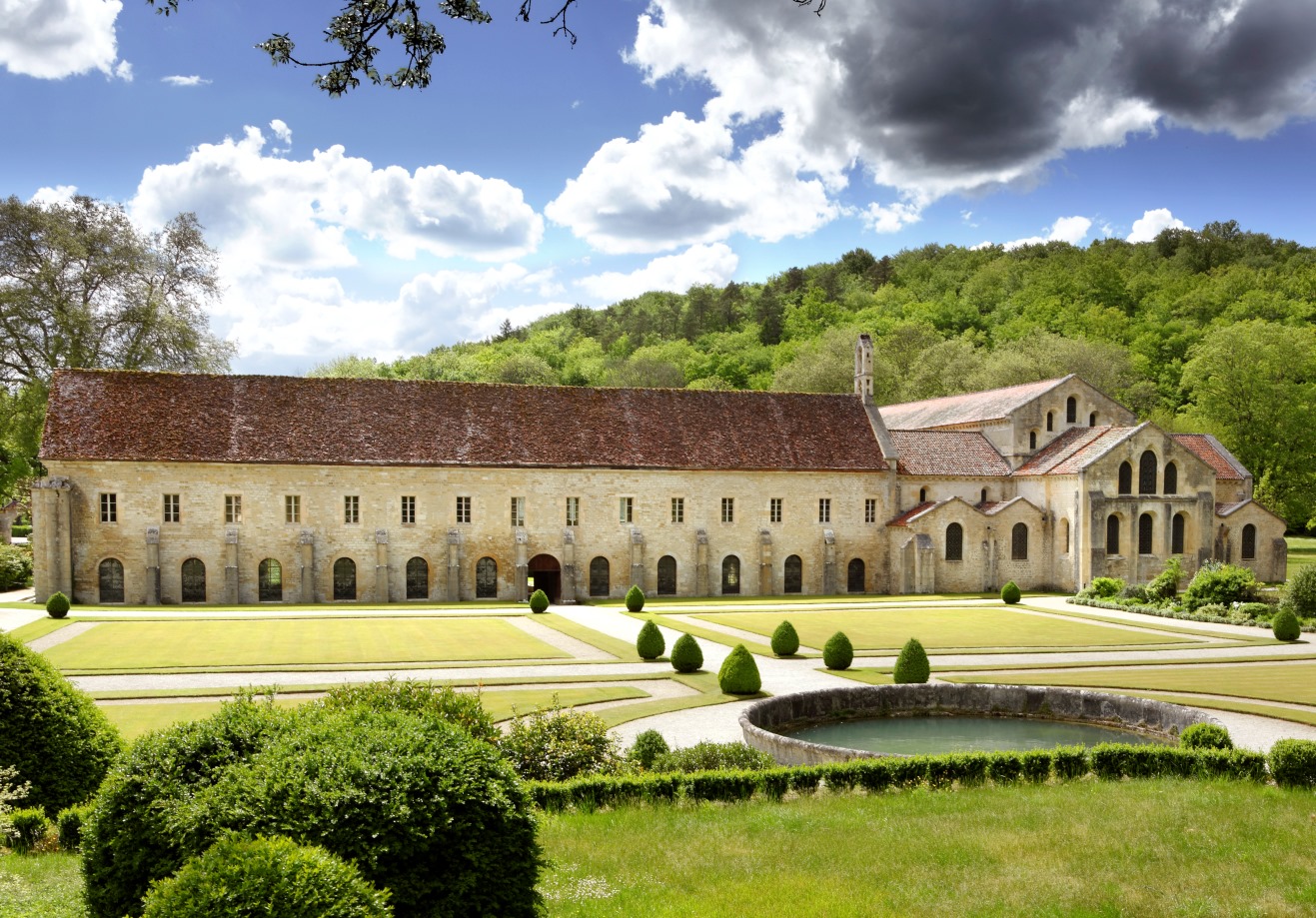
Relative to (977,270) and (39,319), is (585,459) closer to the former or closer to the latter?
(39,319)

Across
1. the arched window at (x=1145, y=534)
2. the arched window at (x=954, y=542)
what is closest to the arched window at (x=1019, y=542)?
the arched window at (x=954, y=542)

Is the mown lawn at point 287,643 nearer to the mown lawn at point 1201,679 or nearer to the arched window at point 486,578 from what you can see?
the arched window at point 486,578

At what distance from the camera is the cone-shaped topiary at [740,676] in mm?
23344

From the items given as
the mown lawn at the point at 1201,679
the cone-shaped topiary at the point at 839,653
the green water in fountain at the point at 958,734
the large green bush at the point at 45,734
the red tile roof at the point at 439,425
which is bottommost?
the mown lawn at the point at 1201,679

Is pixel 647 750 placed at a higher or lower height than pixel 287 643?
higher

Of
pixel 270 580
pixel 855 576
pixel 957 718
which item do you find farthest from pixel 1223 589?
pixel 270 580

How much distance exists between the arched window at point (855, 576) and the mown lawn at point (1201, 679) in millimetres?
25311

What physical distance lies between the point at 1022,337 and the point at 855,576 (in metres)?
44.2

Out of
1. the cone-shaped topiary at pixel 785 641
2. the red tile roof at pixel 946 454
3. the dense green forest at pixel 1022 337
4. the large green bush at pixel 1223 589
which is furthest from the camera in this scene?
the dense green forest at pixel 1022 337

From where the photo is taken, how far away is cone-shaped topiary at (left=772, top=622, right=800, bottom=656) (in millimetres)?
29688

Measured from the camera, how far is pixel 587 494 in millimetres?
49625

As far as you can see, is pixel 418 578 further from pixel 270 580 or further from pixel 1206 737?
pixel 1206 737

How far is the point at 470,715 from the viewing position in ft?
36.4

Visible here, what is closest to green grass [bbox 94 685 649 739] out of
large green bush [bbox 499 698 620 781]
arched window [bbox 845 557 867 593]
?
large green bush [bbox 499 698 620 781]
